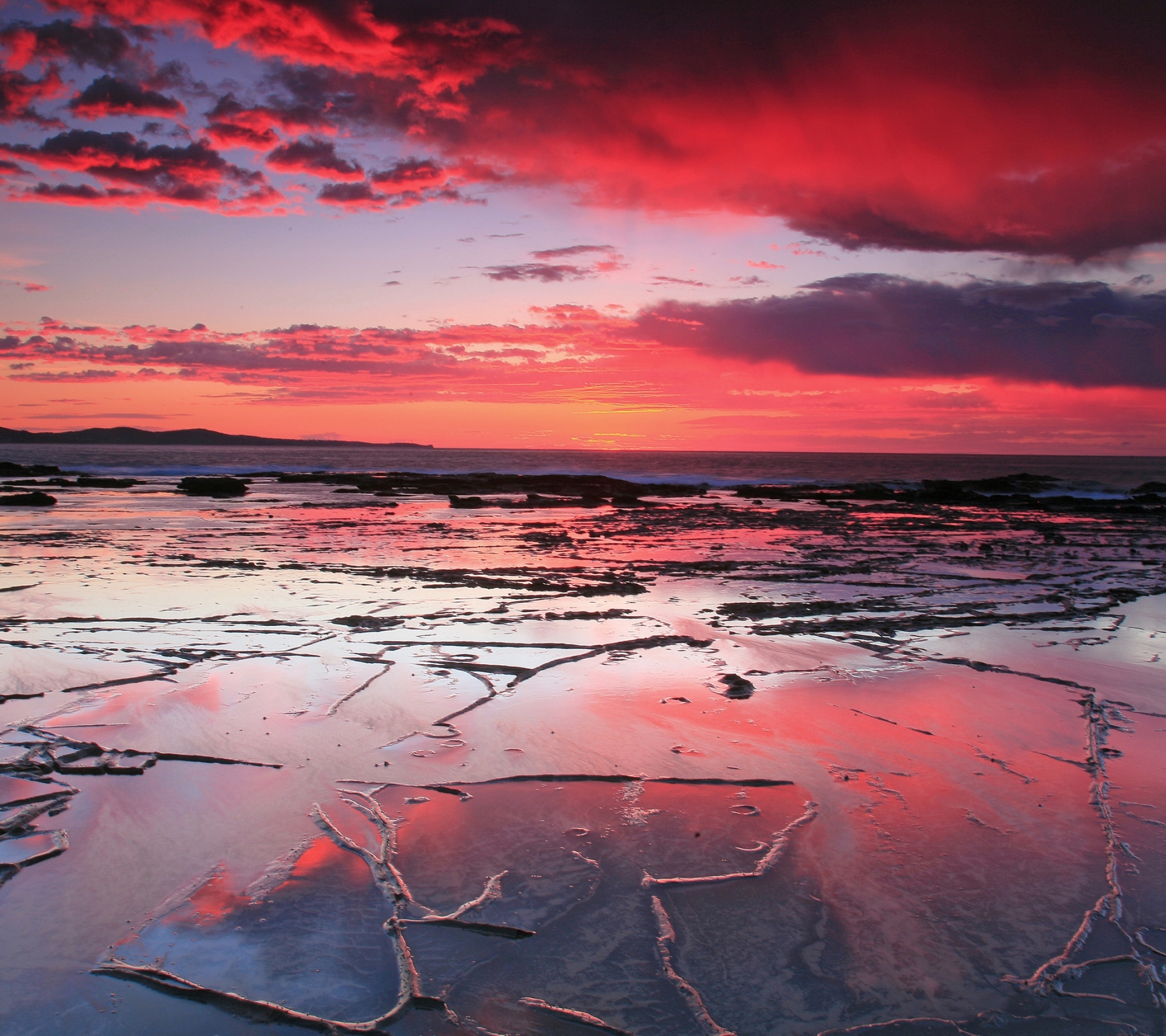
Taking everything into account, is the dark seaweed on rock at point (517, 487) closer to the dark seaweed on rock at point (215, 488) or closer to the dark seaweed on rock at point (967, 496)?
the dark seaweed on rock at point (967, 496)

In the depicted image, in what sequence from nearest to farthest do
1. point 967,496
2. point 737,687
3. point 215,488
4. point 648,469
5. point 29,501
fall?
1. point 737,687
2. point 29,501
3. point 215,488
4. point 967,496
5. point 648,469

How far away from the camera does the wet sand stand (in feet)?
7.86

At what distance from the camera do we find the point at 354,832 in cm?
338

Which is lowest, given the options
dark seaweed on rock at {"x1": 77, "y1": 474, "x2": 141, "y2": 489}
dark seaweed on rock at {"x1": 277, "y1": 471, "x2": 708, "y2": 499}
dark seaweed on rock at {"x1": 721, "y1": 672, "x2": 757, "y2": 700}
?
dark seaweed on rock at {"x1": 721, "y1": 672, "x2": 757, "y2": 700}

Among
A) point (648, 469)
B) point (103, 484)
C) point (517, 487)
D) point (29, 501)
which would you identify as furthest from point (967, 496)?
point (648, 469)

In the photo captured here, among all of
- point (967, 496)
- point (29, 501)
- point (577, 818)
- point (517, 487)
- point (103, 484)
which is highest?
point (967, 496)

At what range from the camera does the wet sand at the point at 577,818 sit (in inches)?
94.3

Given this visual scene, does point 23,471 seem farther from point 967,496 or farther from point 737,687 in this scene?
point 967,496

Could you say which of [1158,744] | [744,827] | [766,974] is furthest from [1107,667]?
[766,974]

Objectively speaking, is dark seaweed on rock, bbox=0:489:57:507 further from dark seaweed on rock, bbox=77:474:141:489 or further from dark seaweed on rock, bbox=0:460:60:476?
dark seaweed on rock, bbox=0:460:60:476

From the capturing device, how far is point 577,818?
11.8 feet

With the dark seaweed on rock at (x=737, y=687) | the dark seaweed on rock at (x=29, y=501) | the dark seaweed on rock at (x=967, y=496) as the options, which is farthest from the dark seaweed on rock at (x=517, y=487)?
the dark seaweed on rock at (x=737, y=687)

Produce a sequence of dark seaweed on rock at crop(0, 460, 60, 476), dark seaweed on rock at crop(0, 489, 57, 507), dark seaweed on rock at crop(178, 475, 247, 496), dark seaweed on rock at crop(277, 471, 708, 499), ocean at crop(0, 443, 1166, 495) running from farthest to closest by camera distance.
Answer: ocean at crop(0, 443, 1166, 495) → dark seaweed on rock at crop(0, 460, 60, 476) → dark seaweed on rock at crop(277, 471, 708, 499) → dark seaweed on rock at crop(178, 475, 247, 496) → dark seaweed on rock at crop(0, 489, 57, 507)

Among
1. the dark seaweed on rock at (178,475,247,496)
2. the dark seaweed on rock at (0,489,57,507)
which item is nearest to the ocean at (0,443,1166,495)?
the dark seaweed on rock at (178,475,247,496)
